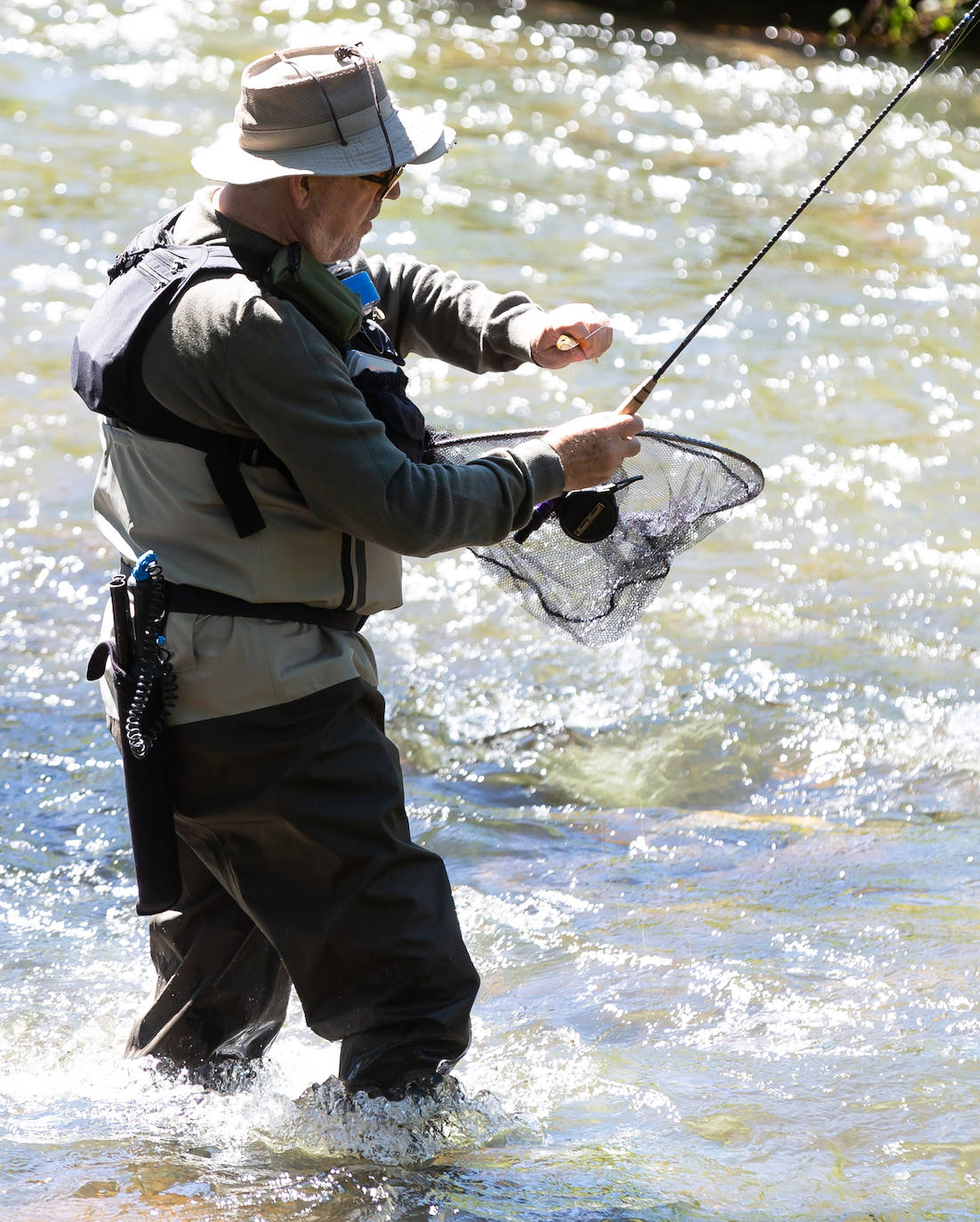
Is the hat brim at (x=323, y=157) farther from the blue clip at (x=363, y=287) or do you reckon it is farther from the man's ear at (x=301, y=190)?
the blue clip at (x=363, y=287)

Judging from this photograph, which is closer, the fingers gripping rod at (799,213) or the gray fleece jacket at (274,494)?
the gray fleece jacket at (274,494)

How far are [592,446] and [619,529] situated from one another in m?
0.46

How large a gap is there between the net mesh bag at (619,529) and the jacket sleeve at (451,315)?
0.62ft

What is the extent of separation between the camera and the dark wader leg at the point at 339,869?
9.23 feet

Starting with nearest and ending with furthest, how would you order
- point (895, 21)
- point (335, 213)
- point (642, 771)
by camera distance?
1. point (335, 213)
2. point (642, 771)
3. point (895, 21)

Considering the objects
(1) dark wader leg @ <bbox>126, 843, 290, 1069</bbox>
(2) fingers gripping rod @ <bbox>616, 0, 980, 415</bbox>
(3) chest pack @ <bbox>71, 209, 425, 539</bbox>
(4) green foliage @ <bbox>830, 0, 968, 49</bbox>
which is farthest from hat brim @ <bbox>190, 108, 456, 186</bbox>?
(4) green foliage @ <bbox>830, 0, 968, 49</bbox>

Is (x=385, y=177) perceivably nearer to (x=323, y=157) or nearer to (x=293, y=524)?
(x=323, y=157)

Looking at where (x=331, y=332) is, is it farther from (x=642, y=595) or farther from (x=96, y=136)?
(x=96, y=136)

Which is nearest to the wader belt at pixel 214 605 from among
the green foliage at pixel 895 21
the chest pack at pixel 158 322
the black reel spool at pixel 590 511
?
the chest pack at pixel 158 322

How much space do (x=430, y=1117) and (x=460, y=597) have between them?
3203mm

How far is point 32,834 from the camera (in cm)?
435

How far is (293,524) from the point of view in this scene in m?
2.73

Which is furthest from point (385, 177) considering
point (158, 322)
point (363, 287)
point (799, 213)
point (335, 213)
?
point (799, 213)

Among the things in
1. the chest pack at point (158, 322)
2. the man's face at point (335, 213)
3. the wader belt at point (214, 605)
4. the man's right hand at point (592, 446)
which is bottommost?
the wader belt at point (214, 605)
